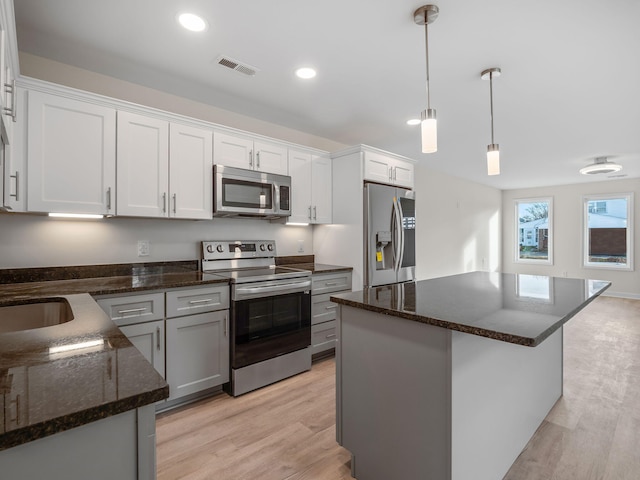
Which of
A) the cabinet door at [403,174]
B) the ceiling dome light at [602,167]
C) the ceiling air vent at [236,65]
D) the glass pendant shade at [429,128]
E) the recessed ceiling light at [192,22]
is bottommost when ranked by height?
the glass pendant shade at [429,128]

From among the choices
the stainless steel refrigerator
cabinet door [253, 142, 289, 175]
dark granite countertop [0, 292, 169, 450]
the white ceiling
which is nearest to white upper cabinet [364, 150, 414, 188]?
the stainless steel refrigerator

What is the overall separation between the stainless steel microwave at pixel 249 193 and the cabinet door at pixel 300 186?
119mm

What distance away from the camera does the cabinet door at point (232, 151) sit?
283 centimetres

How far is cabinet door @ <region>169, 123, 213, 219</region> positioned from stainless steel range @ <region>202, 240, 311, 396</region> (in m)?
0.43

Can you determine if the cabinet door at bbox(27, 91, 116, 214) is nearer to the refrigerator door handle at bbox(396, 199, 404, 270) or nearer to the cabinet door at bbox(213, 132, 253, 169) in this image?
the cabinet door at bbox(213, 132, 253, 169)

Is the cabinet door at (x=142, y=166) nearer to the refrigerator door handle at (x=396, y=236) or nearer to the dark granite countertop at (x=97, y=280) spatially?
the dark granite countertop at (x=97, y=280)

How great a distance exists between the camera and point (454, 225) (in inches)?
257

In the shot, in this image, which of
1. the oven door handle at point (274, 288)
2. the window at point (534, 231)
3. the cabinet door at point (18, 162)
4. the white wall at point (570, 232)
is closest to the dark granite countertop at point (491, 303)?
the oven door handle at point (274, 288)

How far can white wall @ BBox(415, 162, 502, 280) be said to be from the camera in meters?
5.74

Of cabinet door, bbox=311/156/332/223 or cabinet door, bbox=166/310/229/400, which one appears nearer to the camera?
cabinet door, bbox=166/310/229/400

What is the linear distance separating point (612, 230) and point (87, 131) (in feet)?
30.2

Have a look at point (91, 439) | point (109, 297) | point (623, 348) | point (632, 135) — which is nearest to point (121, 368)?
point (91, 439)

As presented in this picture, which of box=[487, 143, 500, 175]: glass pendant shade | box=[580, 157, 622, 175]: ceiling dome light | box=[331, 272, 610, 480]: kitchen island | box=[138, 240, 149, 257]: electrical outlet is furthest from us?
box=[580, 157, 622, 175]: ceiling dome light

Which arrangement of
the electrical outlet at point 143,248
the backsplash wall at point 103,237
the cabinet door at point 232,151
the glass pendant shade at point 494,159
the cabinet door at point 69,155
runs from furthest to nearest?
the cabinet door at point 232,151
the electrical outlet at point 143,248
the glass pendant shade at point 494,159
the backsplash wall at point 103,237
the cabinet door at point 69,155
